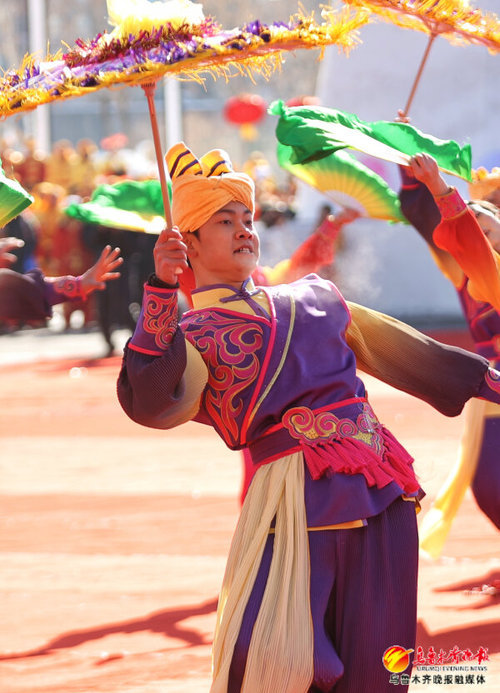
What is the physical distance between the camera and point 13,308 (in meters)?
4.51

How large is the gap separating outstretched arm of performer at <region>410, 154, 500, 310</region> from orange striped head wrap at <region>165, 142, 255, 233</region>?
593mm

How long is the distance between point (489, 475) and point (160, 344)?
2464mm

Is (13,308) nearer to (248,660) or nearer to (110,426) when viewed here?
(248,660)

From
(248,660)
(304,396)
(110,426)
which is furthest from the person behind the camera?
(110,426)

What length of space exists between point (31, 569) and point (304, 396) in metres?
3.08

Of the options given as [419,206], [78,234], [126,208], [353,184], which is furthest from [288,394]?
[78,234]

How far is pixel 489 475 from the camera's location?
200 inches

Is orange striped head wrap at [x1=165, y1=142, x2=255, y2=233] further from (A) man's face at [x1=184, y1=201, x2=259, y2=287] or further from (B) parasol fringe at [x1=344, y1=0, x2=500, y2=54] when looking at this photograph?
(B) parasol fringe at [x1=344, y1=0, x2=500, y2=54]

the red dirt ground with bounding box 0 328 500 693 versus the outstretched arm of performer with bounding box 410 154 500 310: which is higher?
the outstretched arm of performer with bounding box 410 154 500 310

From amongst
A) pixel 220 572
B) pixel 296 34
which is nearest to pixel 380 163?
pixel 220 572

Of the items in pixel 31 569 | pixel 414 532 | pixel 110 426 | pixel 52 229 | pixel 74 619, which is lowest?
pixel 52 229

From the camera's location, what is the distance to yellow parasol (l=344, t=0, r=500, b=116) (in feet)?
11.7

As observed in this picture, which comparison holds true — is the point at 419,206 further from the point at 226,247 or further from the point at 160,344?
the point at 160,344

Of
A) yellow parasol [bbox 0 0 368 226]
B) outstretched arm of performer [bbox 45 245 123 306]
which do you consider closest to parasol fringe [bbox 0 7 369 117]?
yellow parasol [bbox 0 0 368 226]
